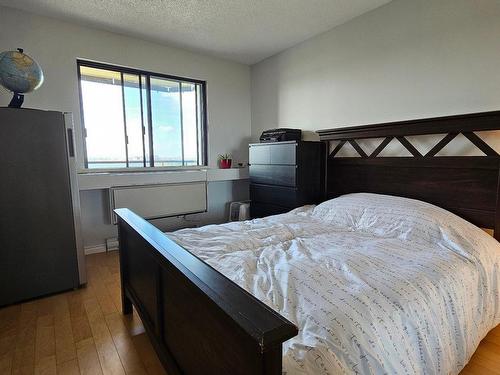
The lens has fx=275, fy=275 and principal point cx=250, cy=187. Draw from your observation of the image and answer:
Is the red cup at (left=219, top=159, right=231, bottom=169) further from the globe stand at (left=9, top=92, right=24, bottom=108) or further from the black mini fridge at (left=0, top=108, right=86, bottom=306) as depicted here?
the globe stand at (left=9, top=92, right=24, bottom=108)

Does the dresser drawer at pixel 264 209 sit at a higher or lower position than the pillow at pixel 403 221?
lower

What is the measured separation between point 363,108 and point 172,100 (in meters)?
2.34

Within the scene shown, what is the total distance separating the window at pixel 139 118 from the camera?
10.0ft

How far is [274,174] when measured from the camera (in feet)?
10.1

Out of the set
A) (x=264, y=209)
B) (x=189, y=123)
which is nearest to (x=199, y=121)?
(x=189, y=123)

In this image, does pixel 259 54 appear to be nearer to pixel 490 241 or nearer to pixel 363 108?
pixel 363 108

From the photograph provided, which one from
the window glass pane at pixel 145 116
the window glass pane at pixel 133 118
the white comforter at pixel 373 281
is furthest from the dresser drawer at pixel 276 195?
the window glass pane at pixel 133 118

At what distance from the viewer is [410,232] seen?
5.89ft

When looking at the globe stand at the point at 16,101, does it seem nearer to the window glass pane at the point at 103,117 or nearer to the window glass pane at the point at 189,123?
the window glass pane at the point at 103,117

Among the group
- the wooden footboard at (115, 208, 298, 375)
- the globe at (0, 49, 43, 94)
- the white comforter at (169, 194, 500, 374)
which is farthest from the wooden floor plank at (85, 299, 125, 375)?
the globe at (0, 49, 43, 94)

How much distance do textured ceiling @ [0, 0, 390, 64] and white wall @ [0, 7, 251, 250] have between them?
0.14 m

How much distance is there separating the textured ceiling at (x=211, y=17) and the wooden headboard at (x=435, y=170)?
1.11m

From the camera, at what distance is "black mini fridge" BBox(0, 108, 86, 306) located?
1962 millimetres

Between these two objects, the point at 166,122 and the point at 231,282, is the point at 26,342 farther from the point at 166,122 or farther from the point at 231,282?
the point at 166,122
